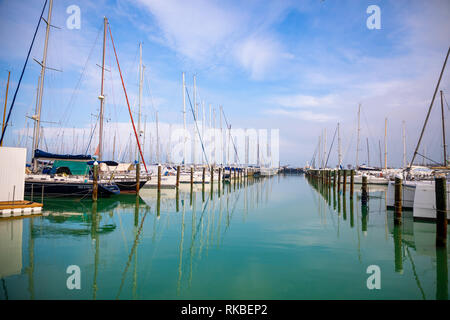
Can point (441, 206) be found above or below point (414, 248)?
above

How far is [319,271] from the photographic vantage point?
319 inches

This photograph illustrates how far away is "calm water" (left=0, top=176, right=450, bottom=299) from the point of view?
22.0ft

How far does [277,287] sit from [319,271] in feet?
6.20

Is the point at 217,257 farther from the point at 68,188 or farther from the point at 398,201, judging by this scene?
the point at 68,188

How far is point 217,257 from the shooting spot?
371 inches

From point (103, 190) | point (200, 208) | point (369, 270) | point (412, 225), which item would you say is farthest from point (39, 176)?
point (412, 225)

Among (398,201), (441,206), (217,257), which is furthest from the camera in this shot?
(398,201)

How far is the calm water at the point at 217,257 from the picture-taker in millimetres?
6719

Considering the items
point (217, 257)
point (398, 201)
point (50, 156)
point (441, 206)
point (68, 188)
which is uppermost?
point (50, 156)
